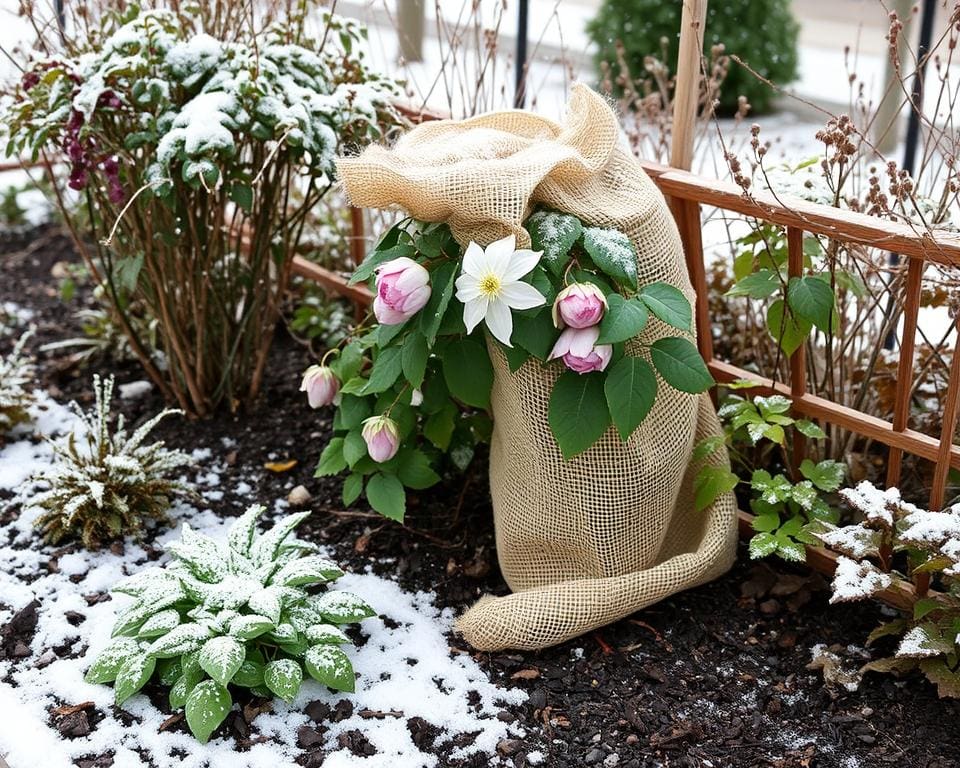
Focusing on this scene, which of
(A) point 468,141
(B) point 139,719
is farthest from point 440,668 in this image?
(A) point 468,141

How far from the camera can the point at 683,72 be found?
2406mm

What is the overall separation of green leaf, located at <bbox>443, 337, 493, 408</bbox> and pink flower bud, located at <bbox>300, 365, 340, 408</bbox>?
400 mm

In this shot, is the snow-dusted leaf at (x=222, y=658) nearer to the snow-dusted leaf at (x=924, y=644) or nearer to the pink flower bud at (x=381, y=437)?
the pink flower bud at (x=381, y=437)

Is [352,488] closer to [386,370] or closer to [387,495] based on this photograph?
[387,495]

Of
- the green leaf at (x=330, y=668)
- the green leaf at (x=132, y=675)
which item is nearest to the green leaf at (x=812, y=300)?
the green leaf at (x=330, y=668)

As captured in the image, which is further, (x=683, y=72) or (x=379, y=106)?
(x=379, y=106)

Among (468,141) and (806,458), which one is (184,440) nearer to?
(468,141)

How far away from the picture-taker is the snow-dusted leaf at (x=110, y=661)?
2127 millimetres

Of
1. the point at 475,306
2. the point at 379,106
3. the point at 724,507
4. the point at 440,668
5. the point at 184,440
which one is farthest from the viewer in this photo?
the point at 184,440

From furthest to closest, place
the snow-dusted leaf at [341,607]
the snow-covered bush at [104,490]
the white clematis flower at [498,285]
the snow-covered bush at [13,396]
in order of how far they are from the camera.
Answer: the snow-covered bush at [13,396]
the snow-covered bush at [104,490]
the snow-dusted leaf at [341,607]
the white clematis flower at [498,285]

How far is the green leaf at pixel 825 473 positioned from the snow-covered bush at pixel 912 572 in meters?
0.15

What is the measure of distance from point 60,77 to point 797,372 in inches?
74.0

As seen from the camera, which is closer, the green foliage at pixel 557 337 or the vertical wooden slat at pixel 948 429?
the green foliage at pixel 557 337

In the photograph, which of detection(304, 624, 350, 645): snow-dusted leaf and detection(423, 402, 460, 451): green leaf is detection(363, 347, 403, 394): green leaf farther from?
detection(304, 624, 350, 645): snow-dusted leaf
